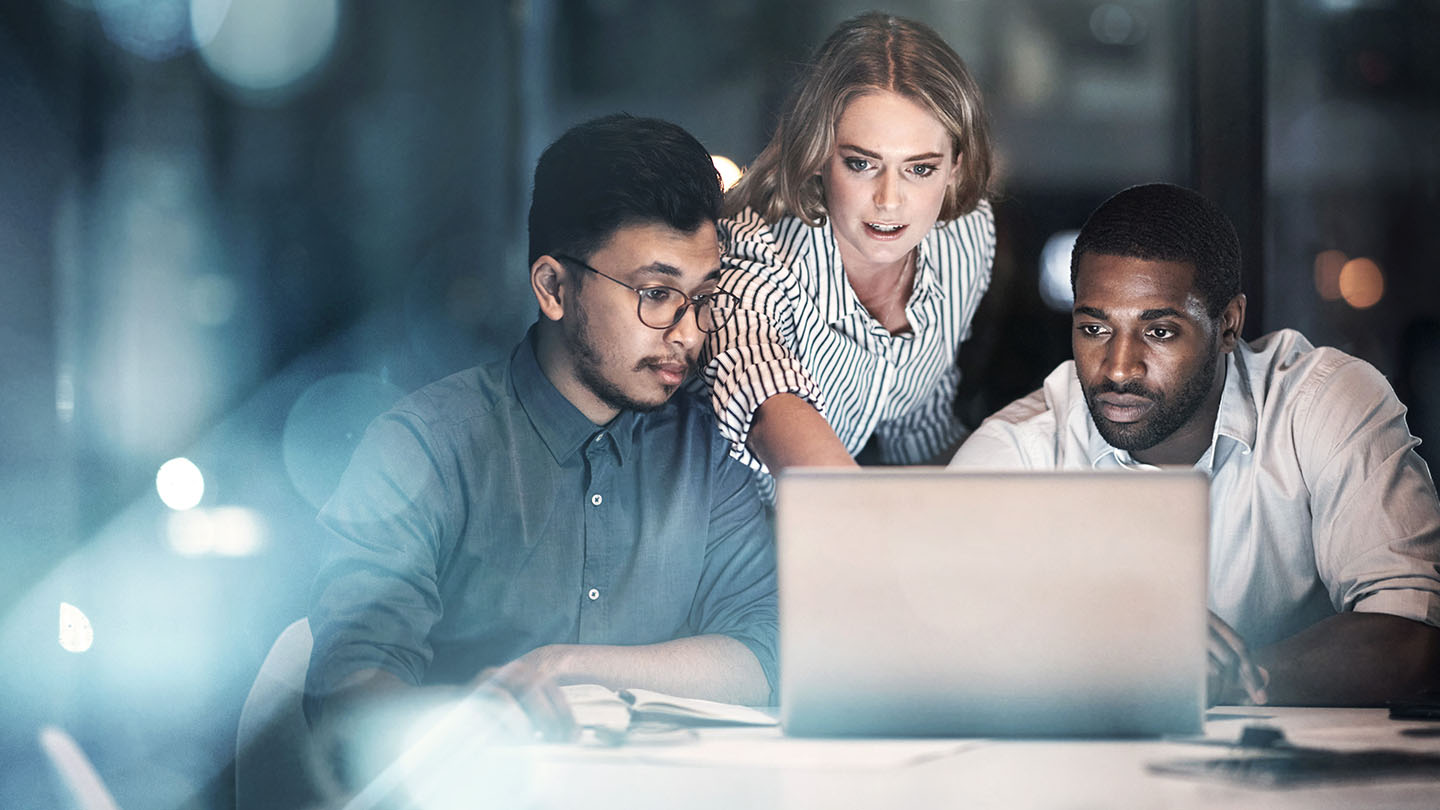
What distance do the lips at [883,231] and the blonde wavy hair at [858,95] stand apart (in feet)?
0.37

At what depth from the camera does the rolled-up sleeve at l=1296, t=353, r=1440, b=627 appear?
185 centimetres

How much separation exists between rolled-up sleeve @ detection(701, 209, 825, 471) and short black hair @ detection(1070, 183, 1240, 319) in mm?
561

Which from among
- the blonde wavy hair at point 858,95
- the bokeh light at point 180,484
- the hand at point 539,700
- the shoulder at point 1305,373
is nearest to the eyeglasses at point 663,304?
the blonde wavy hair at point 858,95

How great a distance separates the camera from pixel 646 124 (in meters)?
2.17

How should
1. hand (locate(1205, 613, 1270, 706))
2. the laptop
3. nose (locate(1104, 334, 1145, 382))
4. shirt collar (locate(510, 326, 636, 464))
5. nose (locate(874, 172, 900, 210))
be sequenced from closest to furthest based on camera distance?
the laptop
hand (locate(1205, 613, 1270, 706))
shirt collar (locate(510, 326, 636, 464))
nose (locate(1104, 334, 1145, 382))
nose (locate(874, 172, 900, 210))

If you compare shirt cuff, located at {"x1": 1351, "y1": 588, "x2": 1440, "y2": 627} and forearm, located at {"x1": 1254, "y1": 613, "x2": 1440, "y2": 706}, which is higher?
shirt cuff, located at {"x1": 1351, "y1": 588, "x2": 1440, "y2": 627}

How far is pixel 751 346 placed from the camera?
2.21 metres

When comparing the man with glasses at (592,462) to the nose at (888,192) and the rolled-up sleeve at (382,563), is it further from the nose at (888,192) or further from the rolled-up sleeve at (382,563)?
the nose at (888,192)

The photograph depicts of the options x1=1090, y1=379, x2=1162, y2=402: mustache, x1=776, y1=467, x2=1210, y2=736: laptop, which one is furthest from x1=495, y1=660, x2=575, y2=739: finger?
x1=1090, y1=379, x2=1162, y2=402: mustache

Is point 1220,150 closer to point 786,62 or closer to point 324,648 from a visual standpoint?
point 786,62

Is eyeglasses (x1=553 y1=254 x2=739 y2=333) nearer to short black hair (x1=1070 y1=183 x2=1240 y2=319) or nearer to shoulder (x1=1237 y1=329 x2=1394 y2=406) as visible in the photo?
short black hair (x1=1070 y1=183 x2=1240 y2=319)

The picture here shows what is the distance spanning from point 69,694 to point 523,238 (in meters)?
1.75

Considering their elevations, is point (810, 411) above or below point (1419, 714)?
above

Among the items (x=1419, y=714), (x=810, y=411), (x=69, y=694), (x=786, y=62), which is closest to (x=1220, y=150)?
(x=786, y=62)
